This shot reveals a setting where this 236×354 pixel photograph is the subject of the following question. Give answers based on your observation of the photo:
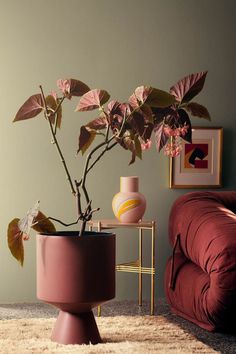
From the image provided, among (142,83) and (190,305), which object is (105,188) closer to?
(142,83)

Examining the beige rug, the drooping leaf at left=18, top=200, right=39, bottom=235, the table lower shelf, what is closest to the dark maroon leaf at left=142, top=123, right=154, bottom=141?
the drooping leaf at left=18, top=200, right=39, bottom=235

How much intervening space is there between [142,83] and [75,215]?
97 cm

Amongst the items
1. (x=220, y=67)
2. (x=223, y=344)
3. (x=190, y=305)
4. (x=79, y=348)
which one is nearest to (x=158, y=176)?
(x=220, y=67)

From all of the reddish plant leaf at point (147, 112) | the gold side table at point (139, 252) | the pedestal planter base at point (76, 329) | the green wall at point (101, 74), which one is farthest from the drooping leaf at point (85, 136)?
the green wall at point (101, 74)

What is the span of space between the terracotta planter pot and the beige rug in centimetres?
19

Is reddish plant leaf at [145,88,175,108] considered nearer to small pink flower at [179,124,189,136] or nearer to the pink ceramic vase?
small pink flower at [179,124,189,136]

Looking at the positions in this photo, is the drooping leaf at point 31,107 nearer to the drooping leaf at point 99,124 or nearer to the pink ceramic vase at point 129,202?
the drooping leaf at point 99,124

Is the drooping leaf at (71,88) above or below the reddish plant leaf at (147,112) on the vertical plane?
above

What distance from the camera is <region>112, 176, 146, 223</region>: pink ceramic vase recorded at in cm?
420

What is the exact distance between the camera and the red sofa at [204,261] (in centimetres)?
345

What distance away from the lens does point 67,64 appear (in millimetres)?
4613

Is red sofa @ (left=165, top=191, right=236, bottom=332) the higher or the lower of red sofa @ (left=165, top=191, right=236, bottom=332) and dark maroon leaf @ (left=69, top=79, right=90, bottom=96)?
the lower

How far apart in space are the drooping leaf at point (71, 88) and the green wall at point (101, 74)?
1494 mm

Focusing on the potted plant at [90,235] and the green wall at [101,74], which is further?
the green wall at [101,74]
